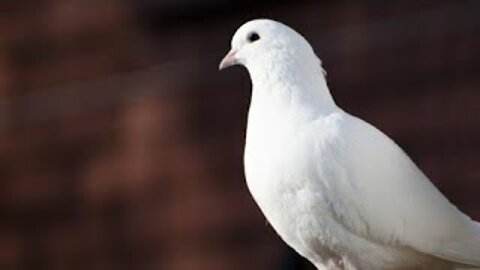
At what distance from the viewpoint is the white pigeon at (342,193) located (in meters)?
2.75

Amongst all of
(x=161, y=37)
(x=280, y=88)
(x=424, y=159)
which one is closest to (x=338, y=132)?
(x=280, y=88)

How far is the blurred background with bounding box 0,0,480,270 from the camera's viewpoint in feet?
27.0

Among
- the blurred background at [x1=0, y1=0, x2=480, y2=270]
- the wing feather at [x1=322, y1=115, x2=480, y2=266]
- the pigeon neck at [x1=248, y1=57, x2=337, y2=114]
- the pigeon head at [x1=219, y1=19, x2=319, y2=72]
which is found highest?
the pigeon head at [x1=219, y1=19, x2=319, y2=72]

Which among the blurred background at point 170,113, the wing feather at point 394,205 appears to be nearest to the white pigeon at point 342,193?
the wing feather at point 394,205

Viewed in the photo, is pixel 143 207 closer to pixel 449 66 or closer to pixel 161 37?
pixel 161 37

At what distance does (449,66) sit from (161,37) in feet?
4.78

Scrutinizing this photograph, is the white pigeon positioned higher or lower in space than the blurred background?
higher

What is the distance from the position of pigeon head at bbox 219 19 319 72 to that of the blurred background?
16.8 ft

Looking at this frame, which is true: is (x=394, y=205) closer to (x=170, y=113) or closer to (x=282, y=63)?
(x=282, y=63)

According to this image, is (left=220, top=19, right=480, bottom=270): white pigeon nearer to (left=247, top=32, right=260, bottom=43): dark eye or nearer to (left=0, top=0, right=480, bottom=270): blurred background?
(left=247, top=32, right=260, bottom=43): dark eye

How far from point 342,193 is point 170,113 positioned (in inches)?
245

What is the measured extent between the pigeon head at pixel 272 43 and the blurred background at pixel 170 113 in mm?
5114

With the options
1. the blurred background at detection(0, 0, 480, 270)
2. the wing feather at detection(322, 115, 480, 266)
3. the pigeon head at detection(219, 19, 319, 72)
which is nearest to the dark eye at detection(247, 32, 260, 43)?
the pigeon head at detection(219, 19, 319, 72)

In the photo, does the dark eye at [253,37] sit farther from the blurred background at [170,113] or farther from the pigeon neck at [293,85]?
the blurred background at [170,113]
